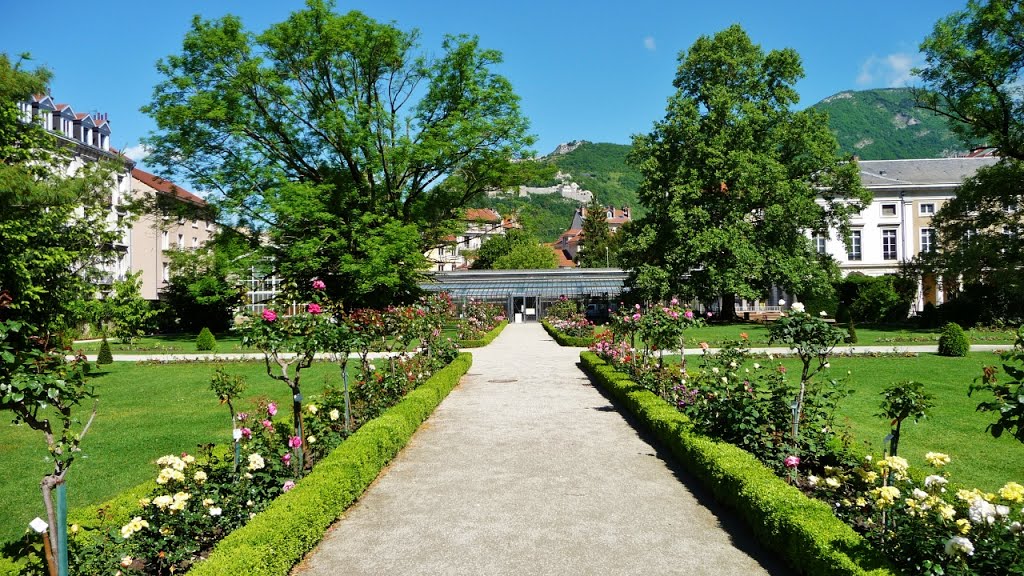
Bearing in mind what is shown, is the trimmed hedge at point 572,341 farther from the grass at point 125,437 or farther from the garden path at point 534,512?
the garden path at point 534,512

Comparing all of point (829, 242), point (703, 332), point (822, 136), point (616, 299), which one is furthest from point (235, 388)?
point (829, 242)

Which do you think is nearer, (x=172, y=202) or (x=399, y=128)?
(x=399, y=128)

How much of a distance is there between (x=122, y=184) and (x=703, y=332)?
1318 inches

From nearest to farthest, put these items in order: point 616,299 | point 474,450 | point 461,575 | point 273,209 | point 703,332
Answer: point 461,575
point 474,450
point 273,209
point 703,332
point 616,299

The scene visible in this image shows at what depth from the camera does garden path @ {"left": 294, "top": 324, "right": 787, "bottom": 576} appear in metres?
4.96

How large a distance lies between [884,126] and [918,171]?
104899 millimetres

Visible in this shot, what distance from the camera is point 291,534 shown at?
15.7 feet

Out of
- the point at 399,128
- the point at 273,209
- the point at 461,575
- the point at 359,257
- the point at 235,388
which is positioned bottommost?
the point at 461,575

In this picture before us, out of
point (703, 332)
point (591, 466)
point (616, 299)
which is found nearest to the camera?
point (591, 466)

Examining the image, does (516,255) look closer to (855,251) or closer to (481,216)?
(481,216)

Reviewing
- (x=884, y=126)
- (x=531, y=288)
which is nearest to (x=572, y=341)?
(x=531, y=288)

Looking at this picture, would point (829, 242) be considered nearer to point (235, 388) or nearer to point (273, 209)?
point (273, 209)

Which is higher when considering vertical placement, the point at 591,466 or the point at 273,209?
the point at 273,209

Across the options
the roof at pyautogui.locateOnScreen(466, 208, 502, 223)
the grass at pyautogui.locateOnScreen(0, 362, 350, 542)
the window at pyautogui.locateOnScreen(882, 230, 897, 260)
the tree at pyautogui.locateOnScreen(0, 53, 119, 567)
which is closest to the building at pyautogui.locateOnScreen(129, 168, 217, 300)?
the roof at pyautogui.locateOnScreen(466, 208, 502, 223)
